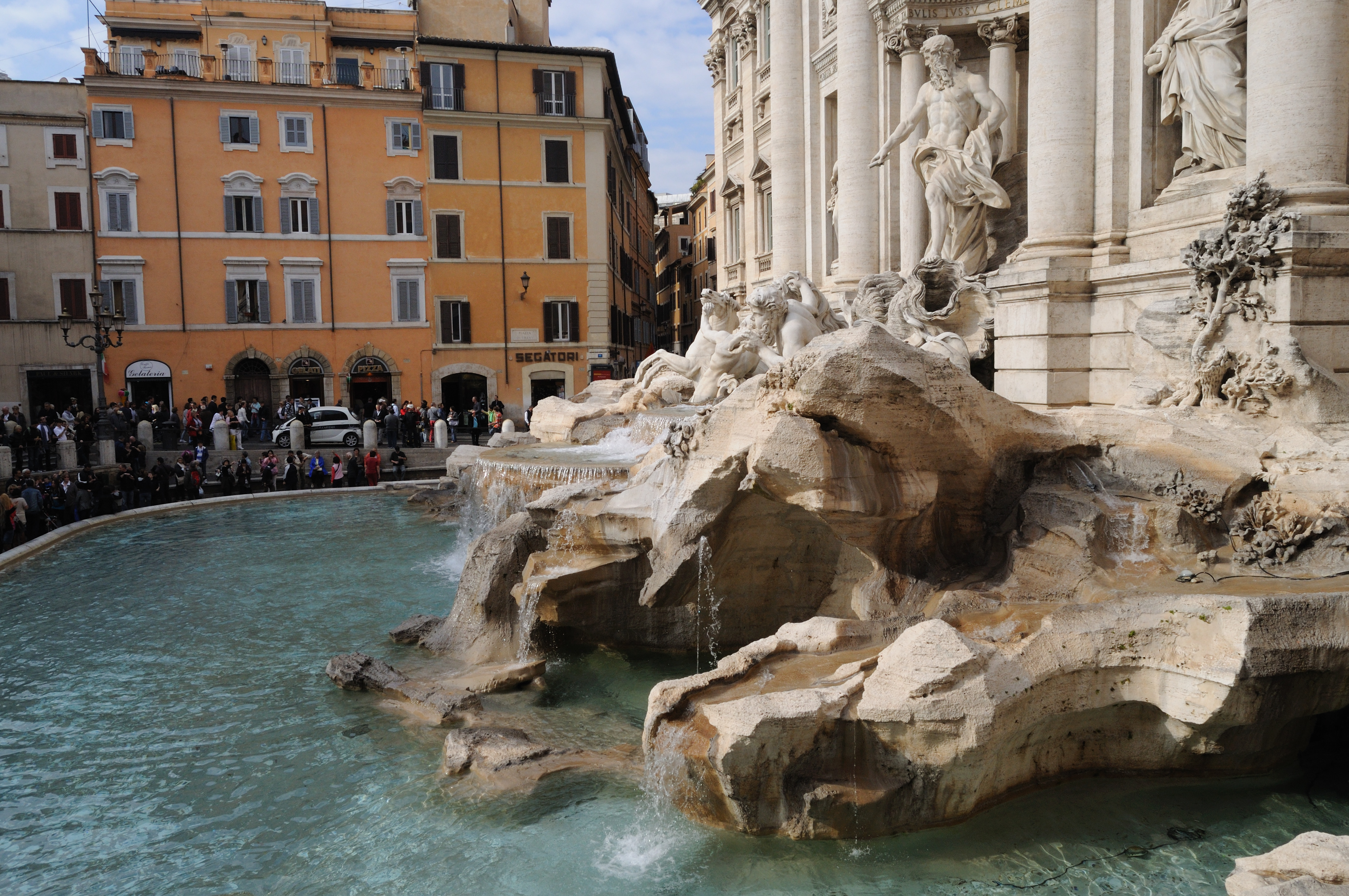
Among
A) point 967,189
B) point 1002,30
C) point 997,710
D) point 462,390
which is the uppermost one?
point 1002,30

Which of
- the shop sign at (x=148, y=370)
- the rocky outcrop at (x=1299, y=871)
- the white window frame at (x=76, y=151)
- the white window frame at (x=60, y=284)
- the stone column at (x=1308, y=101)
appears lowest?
the rocky outcrop at (x=1299, y=871)

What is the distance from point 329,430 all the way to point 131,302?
9.75 metres

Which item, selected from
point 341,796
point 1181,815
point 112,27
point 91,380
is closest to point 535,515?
point 341,796

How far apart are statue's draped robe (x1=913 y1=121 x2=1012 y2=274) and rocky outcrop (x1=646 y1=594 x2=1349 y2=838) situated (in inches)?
364

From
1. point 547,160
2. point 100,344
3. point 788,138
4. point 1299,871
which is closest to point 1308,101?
point 1299,871

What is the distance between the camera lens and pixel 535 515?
8828 mm

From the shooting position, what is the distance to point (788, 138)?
2117cm

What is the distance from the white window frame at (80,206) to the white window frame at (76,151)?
0.61m

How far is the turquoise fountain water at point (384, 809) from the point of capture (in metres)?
4.85

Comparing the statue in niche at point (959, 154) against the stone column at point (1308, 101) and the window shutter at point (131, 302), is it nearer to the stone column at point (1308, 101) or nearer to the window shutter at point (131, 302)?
the stone column at point (1308, 101)

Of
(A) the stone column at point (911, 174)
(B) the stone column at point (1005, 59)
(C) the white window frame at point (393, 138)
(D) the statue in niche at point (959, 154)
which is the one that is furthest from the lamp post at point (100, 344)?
(B) the stone column at point (1005, 59)

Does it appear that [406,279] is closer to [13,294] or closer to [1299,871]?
[13,294]

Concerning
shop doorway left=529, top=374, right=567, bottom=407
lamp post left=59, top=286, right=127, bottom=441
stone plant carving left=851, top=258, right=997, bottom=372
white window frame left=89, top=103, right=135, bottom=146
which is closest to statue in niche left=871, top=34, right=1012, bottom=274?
stone plant carving left=851, top=258, right=997, bottom=372

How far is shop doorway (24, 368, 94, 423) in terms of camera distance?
28.1 meters
